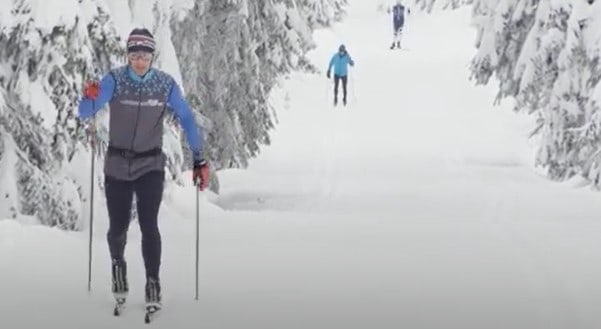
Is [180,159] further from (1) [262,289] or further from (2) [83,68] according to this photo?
(1) [262,289]

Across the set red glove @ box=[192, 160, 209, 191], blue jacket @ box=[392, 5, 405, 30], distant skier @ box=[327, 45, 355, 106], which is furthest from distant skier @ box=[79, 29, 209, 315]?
blue jacket @ box=[392, 5, 405, 30]

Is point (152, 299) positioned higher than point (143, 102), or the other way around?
point (143, 102)

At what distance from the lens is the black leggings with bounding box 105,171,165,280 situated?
751 centimetres

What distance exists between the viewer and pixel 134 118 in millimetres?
7438

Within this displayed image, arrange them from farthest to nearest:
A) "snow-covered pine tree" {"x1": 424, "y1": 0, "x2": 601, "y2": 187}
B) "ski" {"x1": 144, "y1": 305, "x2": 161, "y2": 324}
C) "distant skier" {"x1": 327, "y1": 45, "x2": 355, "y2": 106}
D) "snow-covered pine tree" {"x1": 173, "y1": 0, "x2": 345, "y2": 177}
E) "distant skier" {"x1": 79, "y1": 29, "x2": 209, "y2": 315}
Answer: "distant skier" {"x1": 327, "y1": 45, "x2": 355, "y2": 106}, "snow-covered pine tree" {"x1": 424, "y1": 0, "x2": 601, "y2": 187}, "snow-covered pine tree" {"x1": 173, "y1": 0, "x2": 345, "y2": 177}, "distant skier" {"x1": 79, "y1": 29, "x2": 209, "y2": 315}, "ski" {"x1": 144, "y1": 305, "x2": 161, "y2": 324}

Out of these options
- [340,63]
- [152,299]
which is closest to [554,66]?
[152,299]

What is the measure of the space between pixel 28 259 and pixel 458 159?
1542 centimetres

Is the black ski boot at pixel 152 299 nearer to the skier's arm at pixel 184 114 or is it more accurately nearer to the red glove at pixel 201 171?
the red glove at pixel 201 171

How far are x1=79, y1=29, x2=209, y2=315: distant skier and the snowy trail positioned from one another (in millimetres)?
402

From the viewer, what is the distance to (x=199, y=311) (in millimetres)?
7789

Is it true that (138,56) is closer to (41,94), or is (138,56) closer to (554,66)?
(41,94)

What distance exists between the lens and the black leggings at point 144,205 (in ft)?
24.6

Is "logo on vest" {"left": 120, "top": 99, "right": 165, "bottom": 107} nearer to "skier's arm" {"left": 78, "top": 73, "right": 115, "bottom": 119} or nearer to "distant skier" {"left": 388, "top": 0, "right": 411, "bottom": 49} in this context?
"skier's arm" {"left": 78, "top": 73, "right": 115, "bottom": 119}

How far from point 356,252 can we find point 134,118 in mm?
4123
